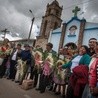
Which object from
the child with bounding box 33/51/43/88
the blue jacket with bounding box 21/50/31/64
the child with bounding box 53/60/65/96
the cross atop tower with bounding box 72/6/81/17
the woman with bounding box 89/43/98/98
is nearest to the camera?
the woman with bounding box 89/43/98/98

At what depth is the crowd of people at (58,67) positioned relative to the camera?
441 centimetres

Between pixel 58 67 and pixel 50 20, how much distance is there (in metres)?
25.0

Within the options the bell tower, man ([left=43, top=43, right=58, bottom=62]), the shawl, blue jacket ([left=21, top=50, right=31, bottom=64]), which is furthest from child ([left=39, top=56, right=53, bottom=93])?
the bell tower

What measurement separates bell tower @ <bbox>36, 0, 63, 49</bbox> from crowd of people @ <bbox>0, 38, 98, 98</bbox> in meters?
21.5

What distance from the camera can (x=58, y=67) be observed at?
725cm

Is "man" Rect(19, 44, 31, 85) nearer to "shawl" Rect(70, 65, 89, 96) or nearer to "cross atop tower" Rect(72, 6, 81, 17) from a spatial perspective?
"shawl" Rect(70, 65, 89, 96)

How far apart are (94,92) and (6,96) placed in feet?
10.3

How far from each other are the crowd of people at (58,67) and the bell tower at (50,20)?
21550 mm

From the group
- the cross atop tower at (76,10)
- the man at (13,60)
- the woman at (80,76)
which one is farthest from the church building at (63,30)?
the woman at (80,76)

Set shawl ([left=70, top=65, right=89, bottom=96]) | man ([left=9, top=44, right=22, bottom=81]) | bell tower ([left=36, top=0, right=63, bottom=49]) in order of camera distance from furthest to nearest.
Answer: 1. bell tower ([left=36, top=0, right=63, bottom=49])
2. man ([left=9, top=44, right=22, bottom=81])
3. shawl ([left=70, top=65, right=89, bottom=96])

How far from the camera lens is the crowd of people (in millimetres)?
4409

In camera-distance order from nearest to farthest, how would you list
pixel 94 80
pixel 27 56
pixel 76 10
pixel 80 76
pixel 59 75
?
pixel 94 80 < pixel 80 76 < pixel 59 75 < pixel 27 56 < pixel 76 10

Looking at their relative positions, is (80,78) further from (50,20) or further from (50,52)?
(50,20)

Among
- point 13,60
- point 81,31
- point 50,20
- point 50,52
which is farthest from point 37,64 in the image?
point 50,20
